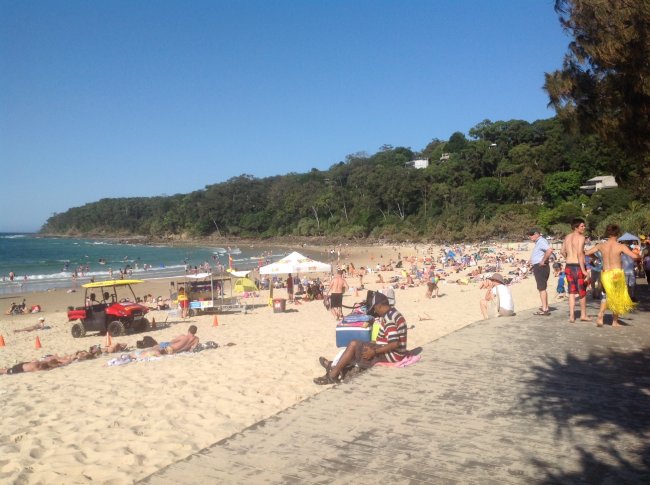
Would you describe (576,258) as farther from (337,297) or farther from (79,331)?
(79,331)

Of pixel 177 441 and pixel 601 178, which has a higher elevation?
pixel 601 178

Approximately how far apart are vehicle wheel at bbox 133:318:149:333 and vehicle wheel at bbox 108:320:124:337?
389 millimetres

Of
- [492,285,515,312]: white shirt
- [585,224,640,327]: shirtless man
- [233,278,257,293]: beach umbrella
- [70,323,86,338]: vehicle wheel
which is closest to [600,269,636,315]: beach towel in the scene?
[585,224,640,327]: shirtless man

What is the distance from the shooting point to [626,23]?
704 cm

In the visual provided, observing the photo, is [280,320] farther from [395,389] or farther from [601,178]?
[601,178]

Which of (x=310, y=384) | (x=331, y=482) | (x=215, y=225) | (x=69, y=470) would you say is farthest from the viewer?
(x=215, y=225)

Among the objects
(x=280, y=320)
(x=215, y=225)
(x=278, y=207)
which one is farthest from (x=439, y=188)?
(x=280, y=320)

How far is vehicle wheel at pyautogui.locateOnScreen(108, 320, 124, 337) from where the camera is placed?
1261 cm

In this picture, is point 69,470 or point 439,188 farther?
point 439,188

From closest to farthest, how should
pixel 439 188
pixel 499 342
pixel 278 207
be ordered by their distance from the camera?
1. pixel 499 342
2. pixel 439 188
3. pixel 278 207

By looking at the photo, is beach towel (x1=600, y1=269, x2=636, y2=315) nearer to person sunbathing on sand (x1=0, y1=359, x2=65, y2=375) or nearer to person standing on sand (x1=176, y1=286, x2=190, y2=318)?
person sunbathing on sand (x1=0, y1=359, x2=65, y2=375)

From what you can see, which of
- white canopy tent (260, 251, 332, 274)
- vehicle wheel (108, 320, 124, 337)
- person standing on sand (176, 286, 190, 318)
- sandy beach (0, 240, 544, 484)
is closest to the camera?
sandy beach (0, 240, 544, 484)

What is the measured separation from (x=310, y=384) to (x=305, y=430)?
209 cm

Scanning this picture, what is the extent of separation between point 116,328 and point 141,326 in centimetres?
63
